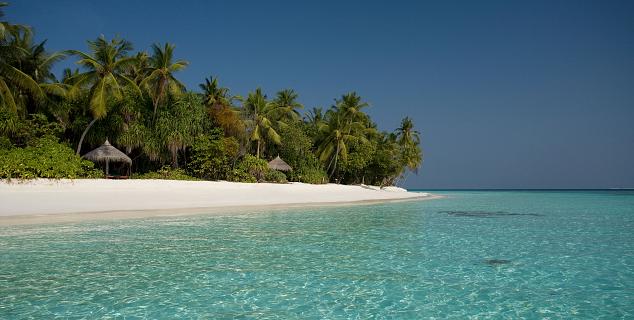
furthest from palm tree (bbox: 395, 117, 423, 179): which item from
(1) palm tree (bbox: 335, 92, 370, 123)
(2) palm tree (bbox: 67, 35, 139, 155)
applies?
(2) palm tree (bbox: 67, 35, 139, 155)

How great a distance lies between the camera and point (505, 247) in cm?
909

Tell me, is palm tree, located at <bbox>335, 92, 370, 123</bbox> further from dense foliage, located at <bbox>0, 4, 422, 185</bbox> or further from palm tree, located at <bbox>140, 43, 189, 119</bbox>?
palm tree, located at <bbox>140, 43, 189, 119</bbox>

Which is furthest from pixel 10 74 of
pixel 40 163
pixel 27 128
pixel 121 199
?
pixel 121 199

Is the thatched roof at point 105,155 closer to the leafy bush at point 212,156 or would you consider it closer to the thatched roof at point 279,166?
the leafy bush at point 212,156

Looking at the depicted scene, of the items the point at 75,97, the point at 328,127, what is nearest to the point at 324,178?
the point at 328,127

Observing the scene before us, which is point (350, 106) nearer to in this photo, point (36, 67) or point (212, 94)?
point (212, 94)

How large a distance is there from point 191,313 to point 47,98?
23794 millimetres

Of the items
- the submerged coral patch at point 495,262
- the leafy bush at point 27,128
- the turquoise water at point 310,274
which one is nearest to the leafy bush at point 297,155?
the leafy bush at point 27,128

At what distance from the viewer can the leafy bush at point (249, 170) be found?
96.4 ft

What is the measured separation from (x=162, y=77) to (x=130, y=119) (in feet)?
11.5

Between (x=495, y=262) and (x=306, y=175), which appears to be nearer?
(x=495, y=262)

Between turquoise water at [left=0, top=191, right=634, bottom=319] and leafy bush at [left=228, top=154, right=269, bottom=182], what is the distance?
18.0 metres

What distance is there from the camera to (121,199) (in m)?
18.1

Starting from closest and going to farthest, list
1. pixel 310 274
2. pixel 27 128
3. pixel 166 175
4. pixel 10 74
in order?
1. pixel 310 274
2. pixel 10 74
3. pixel 27 128
4. pixel 166 175
